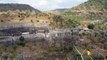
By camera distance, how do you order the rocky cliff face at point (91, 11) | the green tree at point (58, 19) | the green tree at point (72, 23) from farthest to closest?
the rocky cliff face at point (91, 11), the green tree at point (72, 23), the green tree at point (58, 19)

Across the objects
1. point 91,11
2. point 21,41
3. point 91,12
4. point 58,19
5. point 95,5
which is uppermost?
point 58,19

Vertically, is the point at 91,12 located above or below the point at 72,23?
below

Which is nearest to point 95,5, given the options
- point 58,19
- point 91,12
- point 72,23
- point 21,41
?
point 91,12

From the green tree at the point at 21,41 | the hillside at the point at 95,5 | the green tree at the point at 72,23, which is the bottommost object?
the green tree at the point at 21,41

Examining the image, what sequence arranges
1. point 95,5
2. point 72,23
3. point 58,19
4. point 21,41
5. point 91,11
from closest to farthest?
point 21,41, point 58,19, point 72,23, point 91,11, point 95,5

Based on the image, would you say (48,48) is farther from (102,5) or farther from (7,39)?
(102,5)

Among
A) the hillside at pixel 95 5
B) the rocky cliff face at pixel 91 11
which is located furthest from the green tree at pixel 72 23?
the hillside at pixel 95 5

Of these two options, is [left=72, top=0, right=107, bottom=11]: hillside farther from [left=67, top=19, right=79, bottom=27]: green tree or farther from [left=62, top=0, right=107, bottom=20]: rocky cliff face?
[left=67, top=19, right=79, bottom=27]: green tree

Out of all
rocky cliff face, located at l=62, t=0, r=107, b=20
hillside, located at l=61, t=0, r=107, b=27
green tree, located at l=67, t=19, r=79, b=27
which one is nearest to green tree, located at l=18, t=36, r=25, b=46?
green tree, located at l=67, t=19, r=79, b=27

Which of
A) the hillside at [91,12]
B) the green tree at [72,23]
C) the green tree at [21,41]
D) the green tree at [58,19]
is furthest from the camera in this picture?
the hillside at [91,12]

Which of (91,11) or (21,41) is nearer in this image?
(21,41)

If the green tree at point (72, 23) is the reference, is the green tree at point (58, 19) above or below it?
above

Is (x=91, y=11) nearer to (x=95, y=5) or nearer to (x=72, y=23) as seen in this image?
(x=95, y=5)

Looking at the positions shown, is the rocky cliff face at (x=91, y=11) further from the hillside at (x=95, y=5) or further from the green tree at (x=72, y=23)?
the green tree at (x=72, y=23)
